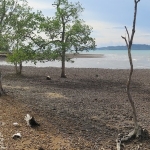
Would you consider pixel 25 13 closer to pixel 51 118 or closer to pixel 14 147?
pixel 51 118

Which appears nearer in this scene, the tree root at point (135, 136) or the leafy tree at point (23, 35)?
the tree root at point (135, 136)

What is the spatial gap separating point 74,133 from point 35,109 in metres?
4.10

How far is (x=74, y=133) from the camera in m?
12.0

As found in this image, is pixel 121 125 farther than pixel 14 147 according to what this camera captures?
Yes

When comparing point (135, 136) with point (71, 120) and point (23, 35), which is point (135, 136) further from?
point (23, 35)

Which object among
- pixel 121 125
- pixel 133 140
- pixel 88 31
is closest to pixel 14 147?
pixel 133 140

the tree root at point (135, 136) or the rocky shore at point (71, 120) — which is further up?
the tree root at point (135, 136)

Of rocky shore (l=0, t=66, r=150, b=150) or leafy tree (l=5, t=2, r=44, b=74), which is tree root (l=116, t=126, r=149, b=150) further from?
leafy tree (l=5, t=2, r=44, b=74)

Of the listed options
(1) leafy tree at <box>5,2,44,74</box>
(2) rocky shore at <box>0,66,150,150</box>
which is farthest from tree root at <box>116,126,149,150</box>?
(1) leafy tree at <box>5,2,44,74</box>

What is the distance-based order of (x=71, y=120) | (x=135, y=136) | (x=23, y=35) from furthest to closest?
1. (x=23, y=35)
2. (x=71, y=120)
3. (x=135, y=136)

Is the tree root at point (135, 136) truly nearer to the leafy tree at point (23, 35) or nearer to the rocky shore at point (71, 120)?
the rocky shore at point (71, 120)

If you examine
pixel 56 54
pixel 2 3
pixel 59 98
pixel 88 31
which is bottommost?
pixel 59 98

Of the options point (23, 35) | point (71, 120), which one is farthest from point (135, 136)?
point (23, 35)

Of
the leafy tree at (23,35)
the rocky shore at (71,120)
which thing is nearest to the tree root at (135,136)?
the rocky shore at (71,120)
